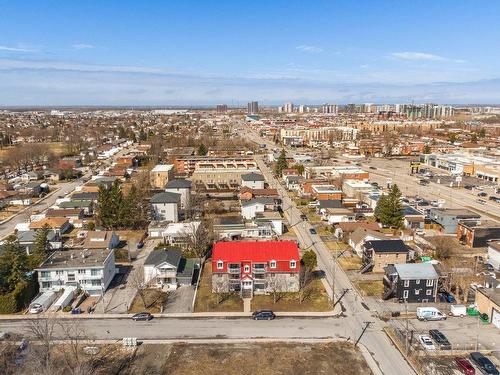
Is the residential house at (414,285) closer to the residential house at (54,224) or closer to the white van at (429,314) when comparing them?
the white van at (429,314)

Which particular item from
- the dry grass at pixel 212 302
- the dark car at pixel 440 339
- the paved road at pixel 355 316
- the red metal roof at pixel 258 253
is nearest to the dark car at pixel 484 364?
the dark car at pixel 440 339

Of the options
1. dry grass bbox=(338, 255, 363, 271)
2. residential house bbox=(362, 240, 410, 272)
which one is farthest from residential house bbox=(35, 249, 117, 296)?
residential house bbox=(362, 240, 410, 272)

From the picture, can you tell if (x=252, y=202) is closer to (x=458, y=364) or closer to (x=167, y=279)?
(x=167, y=279)

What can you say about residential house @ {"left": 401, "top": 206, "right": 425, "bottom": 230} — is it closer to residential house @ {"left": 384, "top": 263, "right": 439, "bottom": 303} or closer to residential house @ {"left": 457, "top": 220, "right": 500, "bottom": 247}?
residential house @ {"left": 457, "top": 220, "right": 500, "bottom": 247}

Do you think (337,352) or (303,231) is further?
(303,231)

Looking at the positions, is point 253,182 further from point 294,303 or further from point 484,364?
point 484,364

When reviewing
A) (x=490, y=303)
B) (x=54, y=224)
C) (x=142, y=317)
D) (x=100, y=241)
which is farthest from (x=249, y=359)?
(x=54, y=224)

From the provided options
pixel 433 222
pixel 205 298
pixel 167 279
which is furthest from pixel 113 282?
pixel 433 222
